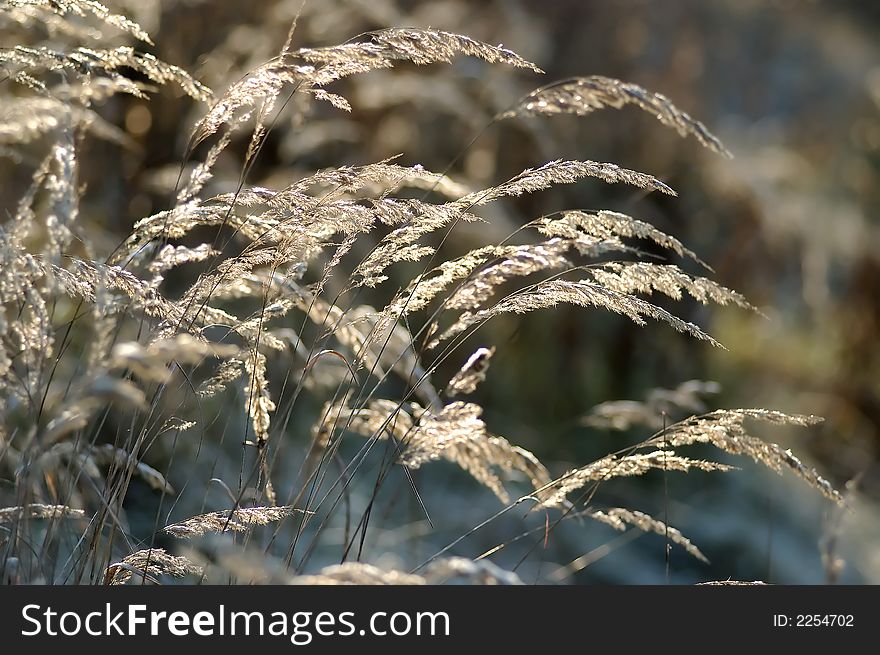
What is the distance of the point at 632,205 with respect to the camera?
402 cm

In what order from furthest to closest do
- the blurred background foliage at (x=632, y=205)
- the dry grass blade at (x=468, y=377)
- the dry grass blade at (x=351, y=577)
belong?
1. the blurred background foliage at (x=632, y=205)
2. the dry grass blade at (x=468, y=377)
3. the dry grass blade at (x=351, y=577)

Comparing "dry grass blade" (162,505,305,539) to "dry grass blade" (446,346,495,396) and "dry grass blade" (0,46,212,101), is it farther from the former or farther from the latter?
"dry grass blade" (0,46,212,101)

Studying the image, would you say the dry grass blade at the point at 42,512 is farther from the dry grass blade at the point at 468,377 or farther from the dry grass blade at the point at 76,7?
the dry grass blade at the point at 76,7

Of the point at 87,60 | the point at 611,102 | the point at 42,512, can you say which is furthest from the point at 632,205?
the point at 42,512

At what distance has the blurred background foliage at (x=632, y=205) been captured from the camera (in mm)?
3912

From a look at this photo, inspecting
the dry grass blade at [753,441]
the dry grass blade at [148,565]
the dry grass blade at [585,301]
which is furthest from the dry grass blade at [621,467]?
the dry grass blade at [148,565]

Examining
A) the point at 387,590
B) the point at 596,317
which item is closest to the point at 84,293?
the point at 387,590

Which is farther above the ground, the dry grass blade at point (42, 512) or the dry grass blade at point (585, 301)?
the dry grass blade at point (585, 301)

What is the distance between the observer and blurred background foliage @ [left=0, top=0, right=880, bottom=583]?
391 cm

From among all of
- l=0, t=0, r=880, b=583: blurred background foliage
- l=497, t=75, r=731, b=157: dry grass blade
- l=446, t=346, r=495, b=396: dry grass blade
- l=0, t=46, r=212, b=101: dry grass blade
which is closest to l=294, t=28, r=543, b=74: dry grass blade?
l=497, t=75, r=731, b=157: dry grass blade

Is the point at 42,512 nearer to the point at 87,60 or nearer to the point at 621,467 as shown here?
the point at 87,60

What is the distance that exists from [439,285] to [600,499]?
264 cm

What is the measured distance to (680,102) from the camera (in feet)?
18.2

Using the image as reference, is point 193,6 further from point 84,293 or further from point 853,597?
point 853,597
